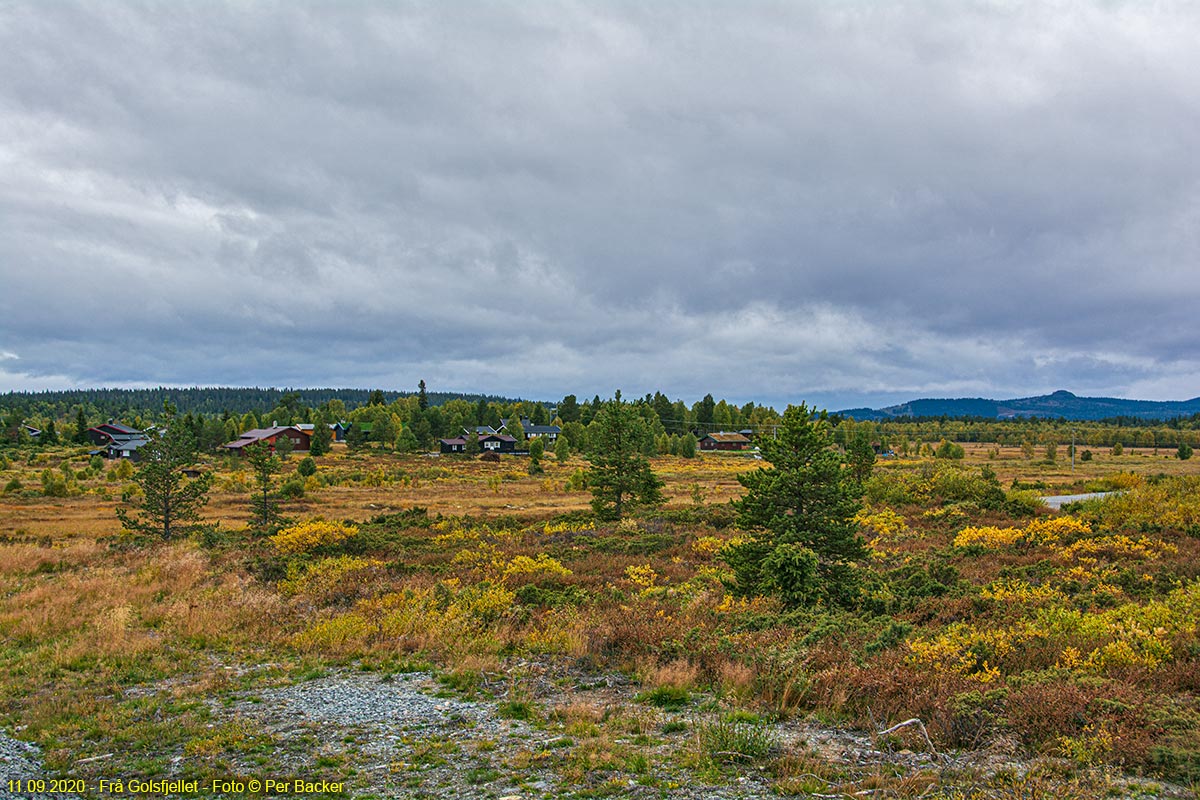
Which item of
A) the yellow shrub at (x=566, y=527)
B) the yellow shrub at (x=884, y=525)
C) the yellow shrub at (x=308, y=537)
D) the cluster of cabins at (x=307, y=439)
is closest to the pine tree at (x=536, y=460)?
the cluster of cabins at (x=307, y=439)

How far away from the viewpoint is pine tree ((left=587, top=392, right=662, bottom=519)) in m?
33.3

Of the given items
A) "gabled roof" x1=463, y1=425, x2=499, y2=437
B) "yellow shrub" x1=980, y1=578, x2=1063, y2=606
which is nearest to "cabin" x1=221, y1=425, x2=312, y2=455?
"gabled roof" x1=463, y1=425, x2=499, y2=437

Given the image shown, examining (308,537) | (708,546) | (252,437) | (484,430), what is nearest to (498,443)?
(484,430)

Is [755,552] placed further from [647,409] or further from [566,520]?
[647,409]

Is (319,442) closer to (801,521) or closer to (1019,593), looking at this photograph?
(801,521)

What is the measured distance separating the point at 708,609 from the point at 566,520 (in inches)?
861

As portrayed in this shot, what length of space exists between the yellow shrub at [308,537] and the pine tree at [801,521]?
57.2 ft

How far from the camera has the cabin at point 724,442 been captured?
132000mm

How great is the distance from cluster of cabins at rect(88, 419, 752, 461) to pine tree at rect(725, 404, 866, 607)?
258ft

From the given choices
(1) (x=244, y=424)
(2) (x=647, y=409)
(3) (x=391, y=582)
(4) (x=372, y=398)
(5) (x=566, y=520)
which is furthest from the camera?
(4) (x=372, y=398)

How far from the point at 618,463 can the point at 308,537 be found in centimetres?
1528

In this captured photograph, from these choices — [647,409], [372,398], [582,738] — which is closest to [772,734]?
[582,738]

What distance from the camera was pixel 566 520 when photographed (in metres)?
36.5

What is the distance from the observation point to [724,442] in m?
132
